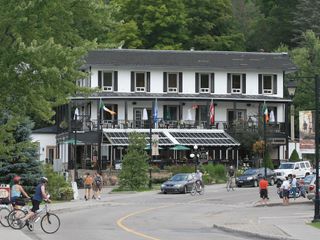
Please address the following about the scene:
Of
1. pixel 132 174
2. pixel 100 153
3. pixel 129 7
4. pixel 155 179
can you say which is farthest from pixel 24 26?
pixel 129 7

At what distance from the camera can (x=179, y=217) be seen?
35000mm

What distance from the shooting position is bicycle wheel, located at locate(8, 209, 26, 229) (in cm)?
2647

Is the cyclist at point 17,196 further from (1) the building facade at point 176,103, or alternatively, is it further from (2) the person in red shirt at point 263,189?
(1) the building facade at point 176,103

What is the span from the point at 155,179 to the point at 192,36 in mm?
39908

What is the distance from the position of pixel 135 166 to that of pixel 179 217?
2188 cm

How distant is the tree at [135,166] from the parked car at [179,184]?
9.02 ft

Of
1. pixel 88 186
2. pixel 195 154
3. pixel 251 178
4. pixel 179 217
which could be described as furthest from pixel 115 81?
pixel 179 217

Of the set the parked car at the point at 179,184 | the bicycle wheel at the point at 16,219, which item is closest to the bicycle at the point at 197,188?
the parked car at the point at 179,184

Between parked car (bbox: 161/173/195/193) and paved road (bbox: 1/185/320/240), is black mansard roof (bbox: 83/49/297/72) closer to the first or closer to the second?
parked car (bbox: 161/173/195/193)

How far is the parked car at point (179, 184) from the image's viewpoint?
54.1 m

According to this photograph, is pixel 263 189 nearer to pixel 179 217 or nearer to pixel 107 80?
pixel 179 217

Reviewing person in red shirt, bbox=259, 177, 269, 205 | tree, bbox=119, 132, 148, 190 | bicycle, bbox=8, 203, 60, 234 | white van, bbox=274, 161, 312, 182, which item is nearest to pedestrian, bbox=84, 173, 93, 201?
tree, bbox=119, 132, 148, 190

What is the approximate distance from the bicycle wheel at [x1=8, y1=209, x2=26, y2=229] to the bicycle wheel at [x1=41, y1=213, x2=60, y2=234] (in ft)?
2.67

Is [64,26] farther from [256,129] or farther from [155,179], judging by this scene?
[256,129]
